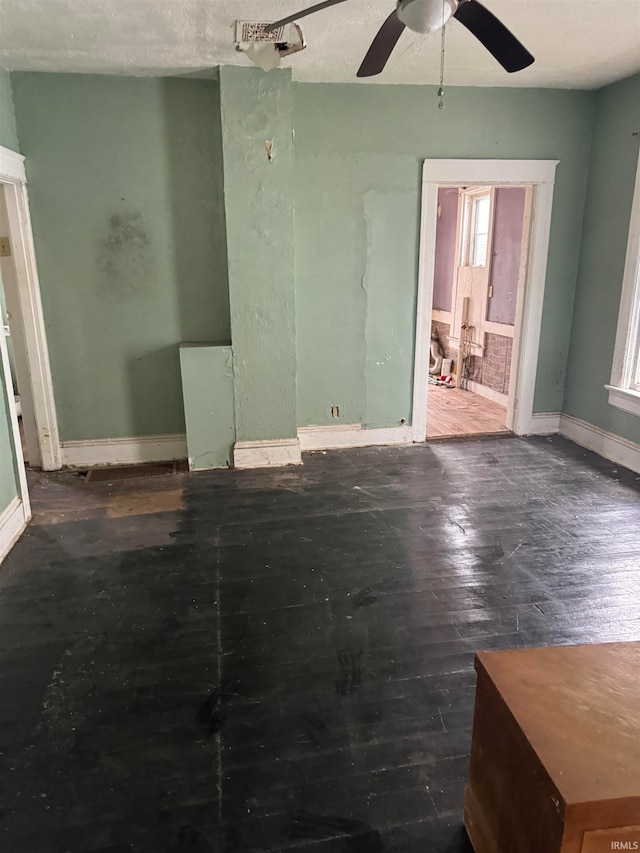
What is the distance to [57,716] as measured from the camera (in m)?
1.94

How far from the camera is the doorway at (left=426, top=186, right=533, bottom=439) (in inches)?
227

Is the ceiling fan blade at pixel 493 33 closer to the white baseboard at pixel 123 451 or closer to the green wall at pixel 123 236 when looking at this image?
the green wall at pixel 123 236

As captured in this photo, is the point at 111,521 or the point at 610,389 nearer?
the point at 111,521

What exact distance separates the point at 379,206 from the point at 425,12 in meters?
2.37

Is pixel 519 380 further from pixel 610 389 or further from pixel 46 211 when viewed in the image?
pixel 46 211

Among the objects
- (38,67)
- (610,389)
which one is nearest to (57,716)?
(38,67)

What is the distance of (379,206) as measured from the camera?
429 centimetres

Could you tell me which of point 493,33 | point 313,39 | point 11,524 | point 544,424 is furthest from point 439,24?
point 544,424

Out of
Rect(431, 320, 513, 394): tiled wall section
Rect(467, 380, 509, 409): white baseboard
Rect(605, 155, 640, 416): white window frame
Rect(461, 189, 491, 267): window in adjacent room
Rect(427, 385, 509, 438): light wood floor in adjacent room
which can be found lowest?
Rect(427, 385, 509, 438): light wood floor in adjacent room

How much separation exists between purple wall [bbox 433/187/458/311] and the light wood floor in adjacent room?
5.04ft

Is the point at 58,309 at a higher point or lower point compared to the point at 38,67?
lower

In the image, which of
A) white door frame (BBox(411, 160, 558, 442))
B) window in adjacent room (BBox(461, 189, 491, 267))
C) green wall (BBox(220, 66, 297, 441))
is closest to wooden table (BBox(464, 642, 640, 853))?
green wall (BBox(220, 66, 297, 441))

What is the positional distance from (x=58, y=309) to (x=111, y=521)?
1668 mm

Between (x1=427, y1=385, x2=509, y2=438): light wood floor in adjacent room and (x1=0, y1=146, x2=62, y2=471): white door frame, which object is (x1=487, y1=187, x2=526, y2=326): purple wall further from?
(x1=0, y1=146, x2=62, y2=471): white door frame
